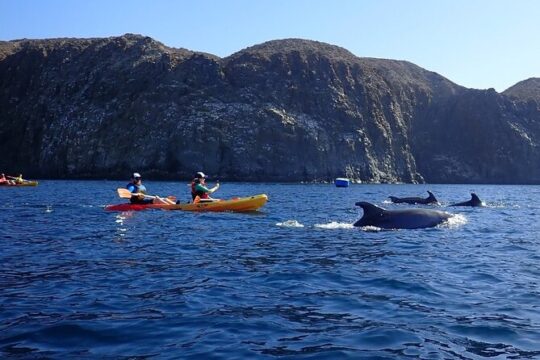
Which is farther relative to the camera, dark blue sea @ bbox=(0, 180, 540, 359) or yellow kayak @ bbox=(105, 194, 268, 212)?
yellow kayak @ bbox=(105, 194, 268, 212)

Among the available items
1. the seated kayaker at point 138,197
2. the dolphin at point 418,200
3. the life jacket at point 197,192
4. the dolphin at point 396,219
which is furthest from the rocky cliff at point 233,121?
the dolphin at point 396,219

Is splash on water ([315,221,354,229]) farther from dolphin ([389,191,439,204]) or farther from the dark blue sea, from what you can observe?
dolphin ([389,191,439,204])

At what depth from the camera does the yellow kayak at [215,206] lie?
31.3 m

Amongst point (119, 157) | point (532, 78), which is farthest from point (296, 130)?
point (532, 78)

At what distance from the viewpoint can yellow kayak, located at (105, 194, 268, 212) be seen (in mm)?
31266

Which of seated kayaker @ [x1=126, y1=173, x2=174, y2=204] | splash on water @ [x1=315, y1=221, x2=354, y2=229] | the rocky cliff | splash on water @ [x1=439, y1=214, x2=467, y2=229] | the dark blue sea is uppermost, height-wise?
the rocky cliff

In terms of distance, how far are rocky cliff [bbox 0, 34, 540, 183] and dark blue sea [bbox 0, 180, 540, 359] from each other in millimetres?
88358

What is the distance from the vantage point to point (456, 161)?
13725 centimetres

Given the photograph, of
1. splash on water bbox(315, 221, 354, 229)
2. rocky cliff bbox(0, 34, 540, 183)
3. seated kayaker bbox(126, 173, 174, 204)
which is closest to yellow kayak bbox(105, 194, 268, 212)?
seated kayaker bbox(126, 173, 174, 204)

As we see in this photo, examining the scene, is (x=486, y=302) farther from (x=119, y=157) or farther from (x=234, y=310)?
(x=119, y=157)

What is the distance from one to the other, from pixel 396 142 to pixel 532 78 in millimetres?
→ 76290

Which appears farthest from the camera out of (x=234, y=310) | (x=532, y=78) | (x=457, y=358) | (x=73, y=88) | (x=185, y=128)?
(x=532, y=78)

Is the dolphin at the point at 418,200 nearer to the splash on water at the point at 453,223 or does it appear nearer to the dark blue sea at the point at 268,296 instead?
the splash on water at the point at 453,223

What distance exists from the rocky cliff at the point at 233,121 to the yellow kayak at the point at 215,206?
72525 millimetres
